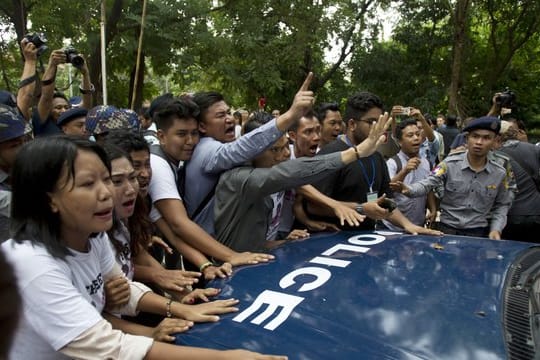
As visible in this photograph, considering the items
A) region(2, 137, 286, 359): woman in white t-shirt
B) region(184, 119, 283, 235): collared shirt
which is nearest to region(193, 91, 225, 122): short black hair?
region(184, 119, 283, 235): collared shirt

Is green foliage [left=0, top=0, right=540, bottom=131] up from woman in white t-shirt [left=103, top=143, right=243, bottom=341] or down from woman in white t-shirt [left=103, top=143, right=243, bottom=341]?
up

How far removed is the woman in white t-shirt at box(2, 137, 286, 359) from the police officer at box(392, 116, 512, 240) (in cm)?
244

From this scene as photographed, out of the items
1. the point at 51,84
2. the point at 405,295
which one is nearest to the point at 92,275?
the point at 405,295

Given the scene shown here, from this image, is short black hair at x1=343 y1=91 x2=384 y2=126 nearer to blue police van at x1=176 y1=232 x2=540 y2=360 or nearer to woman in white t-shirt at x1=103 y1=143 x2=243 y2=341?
blue police van at x1=176 y1=232 x2=540 y2=360

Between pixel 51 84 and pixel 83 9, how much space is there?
491cm

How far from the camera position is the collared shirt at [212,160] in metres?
2.21

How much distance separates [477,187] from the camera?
11.1 ft

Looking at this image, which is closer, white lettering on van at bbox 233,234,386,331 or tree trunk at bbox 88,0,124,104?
white lettering on van at bbox 233,234,386,331

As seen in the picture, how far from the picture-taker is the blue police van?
1358mm

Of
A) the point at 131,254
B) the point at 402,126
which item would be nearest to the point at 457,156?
the point at 402,126

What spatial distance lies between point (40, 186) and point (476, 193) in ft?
9.85

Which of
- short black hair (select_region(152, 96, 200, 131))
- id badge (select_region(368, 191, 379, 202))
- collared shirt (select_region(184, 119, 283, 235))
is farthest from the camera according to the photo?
id badge (select_region(368, 191, 379, 202))

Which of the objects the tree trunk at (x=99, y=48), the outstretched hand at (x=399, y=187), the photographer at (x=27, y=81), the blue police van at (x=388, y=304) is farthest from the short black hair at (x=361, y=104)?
the tree trunk at (x=99, y=48)

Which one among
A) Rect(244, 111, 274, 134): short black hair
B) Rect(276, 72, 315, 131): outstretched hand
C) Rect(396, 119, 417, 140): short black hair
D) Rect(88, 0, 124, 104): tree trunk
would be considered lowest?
Rect(396, 119, 417, 140): short black hair
